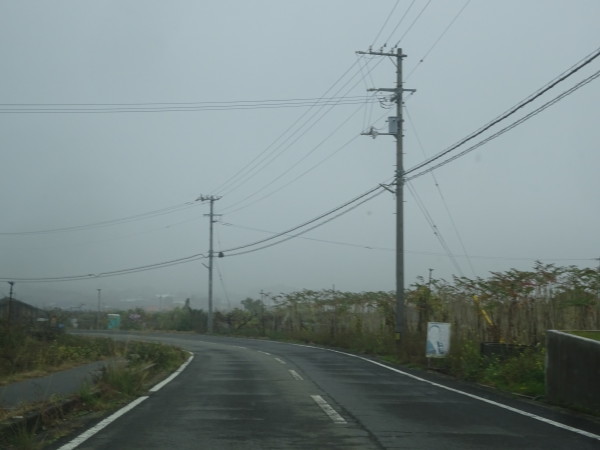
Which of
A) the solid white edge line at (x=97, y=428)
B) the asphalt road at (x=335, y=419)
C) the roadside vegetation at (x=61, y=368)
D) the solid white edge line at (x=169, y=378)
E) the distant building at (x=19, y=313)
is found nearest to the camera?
the solid white edge line at (x=97, y=428)

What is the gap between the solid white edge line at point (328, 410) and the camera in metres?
10.6

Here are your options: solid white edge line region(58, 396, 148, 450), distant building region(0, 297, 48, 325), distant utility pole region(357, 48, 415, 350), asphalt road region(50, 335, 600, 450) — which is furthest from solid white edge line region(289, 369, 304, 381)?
distant building region(0, 297, 48, 325)

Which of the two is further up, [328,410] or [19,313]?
[19,313]

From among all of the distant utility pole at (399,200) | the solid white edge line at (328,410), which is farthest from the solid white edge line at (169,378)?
the distant utility pole at (399,200)

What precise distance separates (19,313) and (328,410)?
63.6 ft

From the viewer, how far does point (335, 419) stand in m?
10.6

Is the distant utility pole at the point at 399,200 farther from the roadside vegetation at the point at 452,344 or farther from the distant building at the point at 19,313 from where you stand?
the distant building at the point at 19,313

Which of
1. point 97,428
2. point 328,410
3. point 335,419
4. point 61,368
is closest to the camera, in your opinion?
point 97,428

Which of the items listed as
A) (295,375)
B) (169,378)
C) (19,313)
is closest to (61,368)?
(169,378)

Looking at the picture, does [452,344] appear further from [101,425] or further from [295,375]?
[101,425]

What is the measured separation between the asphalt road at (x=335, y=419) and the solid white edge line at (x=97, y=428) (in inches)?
2.4

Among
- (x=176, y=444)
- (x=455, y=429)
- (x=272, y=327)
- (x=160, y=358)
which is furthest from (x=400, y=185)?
(x=272, y=327)

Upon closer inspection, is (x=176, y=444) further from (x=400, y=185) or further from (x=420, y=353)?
(x=400, y=185)

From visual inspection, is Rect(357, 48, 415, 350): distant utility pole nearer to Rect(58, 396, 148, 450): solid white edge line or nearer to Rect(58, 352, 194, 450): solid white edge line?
Rect(58, 352, 194, 450): solid white edge line
